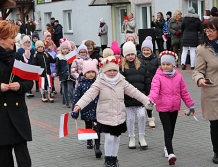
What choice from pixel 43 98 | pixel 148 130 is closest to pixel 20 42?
pixel 43 98

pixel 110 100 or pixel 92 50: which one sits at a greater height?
pixel 92 50

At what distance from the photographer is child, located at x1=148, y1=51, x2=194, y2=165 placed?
21.4 feet

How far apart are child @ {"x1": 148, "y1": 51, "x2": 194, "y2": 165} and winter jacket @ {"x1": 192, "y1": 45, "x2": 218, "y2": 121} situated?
26cm

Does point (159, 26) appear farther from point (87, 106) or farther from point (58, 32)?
point (87, 106)

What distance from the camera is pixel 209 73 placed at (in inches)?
248

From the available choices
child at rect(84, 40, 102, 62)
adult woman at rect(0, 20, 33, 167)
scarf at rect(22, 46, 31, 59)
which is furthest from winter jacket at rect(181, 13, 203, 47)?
adult woman at rect(0, 20, 33, 167)

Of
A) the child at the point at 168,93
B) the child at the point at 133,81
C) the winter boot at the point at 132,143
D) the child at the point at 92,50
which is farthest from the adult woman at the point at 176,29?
the child at the point at 168,93

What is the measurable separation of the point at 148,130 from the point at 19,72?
4200mm

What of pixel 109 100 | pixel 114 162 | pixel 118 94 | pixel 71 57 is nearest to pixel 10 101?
pixel 109 100

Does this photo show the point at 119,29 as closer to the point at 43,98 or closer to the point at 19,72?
the point at 43,98

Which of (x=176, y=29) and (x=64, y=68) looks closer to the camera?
(x=64, y=68)

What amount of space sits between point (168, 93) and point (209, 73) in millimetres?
623

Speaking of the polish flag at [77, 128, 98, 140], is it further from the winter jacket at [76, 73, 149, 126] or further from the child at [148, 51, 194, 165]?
the child at [148, 51, 194, 165]

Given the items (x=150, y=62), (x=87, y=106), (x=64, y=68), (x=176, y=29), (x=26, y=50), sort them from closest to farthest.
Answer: (x=87, y=106), (x=150, y=62), (x=64, y=68), (x=26, y=50), (x=176, y=29)
